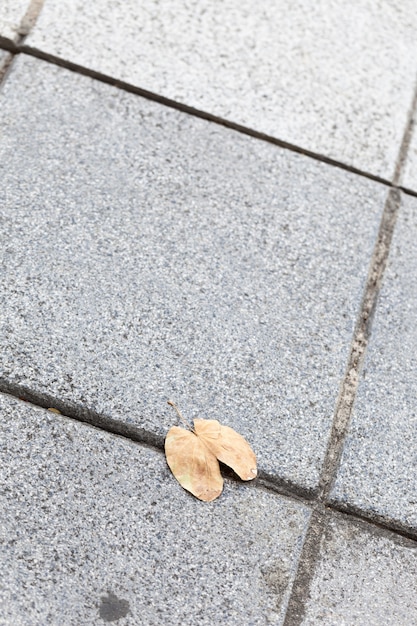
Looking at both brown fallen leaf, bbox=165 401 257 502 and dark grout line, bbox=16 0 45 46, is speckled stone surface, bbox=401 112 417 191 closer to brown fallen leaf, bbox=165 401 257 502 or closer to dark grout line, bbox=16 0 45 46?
brown fallen leaf, bbox=165 401 257 502

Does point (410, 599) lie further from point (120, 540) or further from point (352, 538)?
point (120, 540)

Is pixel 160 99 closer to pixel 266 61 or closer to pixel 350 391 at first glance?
pixel 266 61

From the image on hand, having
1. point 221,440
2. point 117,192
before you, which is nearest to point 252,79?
point 117,192

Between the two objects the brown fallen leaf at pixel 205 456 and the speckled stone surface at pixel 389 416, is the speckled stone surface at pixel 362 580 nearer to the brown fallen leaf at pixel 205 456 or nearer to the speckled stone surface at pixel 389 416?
the speckled stone surface at pixel 389 416

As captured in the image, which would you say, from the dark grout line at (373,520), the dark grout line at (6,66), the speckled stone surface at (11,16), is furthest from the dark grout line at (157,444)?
the speckled stone surface at (11,16)

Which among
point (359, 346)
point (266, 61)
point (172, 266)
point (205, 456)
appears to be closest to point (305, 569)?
point (205, 456)
